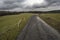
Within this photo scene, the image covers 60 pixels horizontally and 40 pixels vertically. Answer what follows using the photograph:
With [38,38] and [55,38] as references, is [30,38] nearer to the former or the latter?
[38,38]

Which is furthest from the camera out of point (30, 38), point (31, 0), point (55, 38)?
point (31, 0)

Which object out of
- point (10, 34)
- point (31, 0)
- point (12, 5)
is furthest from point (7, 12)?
point (10, 34)

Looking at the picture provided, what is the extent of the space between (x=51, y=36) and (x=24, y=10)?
7.47 ft

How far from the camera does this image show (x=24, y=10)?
3.93 m

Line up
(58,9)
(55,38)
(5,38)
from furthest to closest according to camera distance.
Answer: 1. (58,9)
2. (5,38)
3. (55,38)

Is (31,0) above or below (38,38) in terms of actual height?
above

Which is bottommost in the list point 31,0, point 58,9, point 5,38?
point 5,38

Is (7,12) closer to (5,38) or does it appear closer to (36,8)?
(36,8)

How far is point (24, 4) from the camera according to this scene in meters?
3.55

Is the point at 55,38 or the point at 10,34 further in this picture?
the point at 10,34

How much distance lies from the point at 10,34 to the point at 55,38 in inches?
29.2

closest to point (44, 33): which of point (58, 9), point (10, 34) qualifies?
point (10, 34)

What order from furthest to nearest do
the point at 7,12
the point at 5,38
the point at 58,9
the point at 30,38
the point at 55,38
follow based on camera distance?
1. the point at 7,12
2. the point at 58,9
3. the point at 5,38
4. the point at 30,38
5. the point at 55,38

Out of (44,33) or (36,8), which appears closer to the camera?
(44,33)
